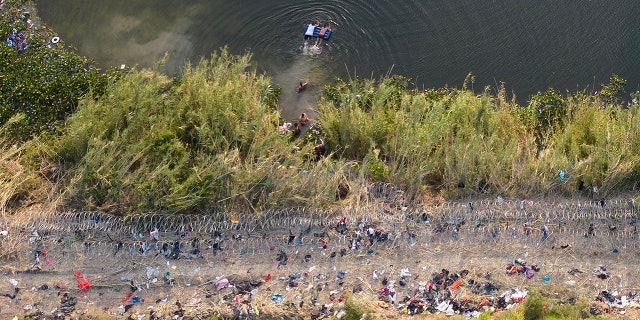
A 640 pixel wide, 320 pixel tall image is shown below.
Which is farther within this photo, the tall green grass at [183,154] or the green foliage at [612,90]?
the green foliage at [612,90]

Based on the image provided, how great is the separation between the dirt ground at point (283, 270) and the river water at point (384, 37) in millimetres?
2569

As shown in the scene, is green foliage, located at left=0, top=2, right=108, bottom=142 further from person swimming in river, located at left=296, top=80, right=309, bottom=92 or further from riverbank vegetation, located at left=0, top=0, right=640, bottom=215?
person swimming in river, located at left=296, top=80, right=309, bottom=92

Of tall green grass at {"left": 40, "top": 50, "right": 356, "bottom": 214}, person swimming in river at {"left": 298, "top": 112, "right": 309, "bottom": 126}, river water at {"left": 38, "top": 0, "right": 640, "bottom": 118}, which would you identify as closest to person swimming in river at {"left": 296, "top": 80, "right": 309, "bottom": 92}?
river water at {"left": 38, "top": 0, "right": 640, "bottom": 118}

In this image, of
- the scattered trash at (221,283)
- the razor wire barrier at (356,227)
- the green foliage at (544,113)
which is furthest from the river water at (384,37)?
the scattered trash at (221,283)

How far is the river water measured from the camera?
30.1ft

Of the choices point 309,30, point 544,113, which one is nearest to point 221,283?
point 309,30

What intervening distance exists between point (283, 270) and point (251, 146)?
5.59 feet

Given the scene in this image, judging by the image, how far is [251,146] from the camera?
7816 millimetres

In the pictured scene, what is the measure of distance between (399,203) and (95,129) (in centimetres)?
420

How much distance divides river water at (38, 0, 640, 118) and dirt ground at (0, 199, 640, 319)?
2569 millimetres

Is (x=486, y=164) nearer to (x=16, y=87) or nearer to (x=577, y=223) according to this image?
(x=577, y=223)

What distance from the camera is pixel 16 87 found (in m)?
8.60

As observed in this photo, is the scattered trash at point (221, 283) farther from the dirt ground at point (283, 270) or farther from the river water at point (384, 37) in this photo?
the river water at point (384, 37)

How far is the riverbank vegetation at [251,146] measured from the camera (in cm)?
753
